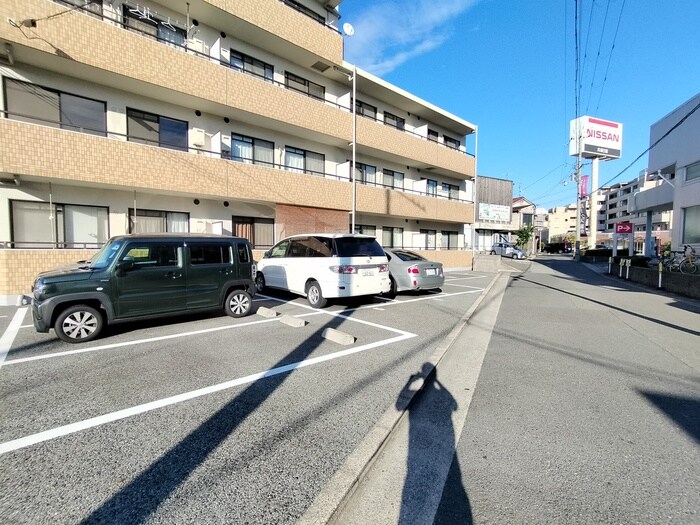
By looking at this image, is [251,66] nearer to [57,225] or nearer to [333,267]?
[57,225]

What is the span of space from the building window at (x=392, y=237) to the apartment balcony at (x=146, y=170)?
4073 millimetres

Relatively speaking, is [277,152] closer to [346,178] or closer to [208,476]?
[346,178]

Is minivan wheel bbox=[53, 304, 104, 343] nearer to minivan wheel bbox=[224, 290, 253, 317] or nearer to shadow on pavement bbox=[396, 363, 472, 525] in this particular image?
minivan wheel bbox=[224, 290, 253, 317]

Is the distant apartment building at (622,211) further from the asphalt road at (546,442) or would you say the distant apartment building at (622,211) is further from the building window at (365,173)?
the asphalt road at (546,442)

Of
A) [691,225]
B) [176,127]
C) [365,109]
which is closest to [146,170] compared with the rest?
[176,127]

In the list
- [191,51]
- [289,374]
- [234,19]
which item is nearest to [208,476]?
[289,374]

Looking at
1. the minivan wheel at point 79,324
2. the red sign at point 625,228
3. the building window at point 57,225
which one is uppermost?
the red sign at point 625,228

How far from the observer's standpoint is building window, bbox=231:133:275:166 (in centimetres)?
1297

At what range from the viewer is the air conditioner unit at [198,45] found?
11.7 metres

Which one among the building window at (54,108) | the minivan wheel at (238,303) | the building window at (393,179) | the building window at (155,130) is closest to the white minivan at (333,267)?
the minivan wheel at (238,303)

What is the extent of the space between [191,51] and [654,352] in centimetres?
1489

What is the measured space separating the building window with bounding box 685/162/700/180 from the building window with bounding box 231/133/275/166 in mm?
20543

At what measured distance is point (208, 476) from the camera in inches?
93.3

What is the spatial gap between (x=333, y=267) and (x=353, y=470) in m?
5.79
